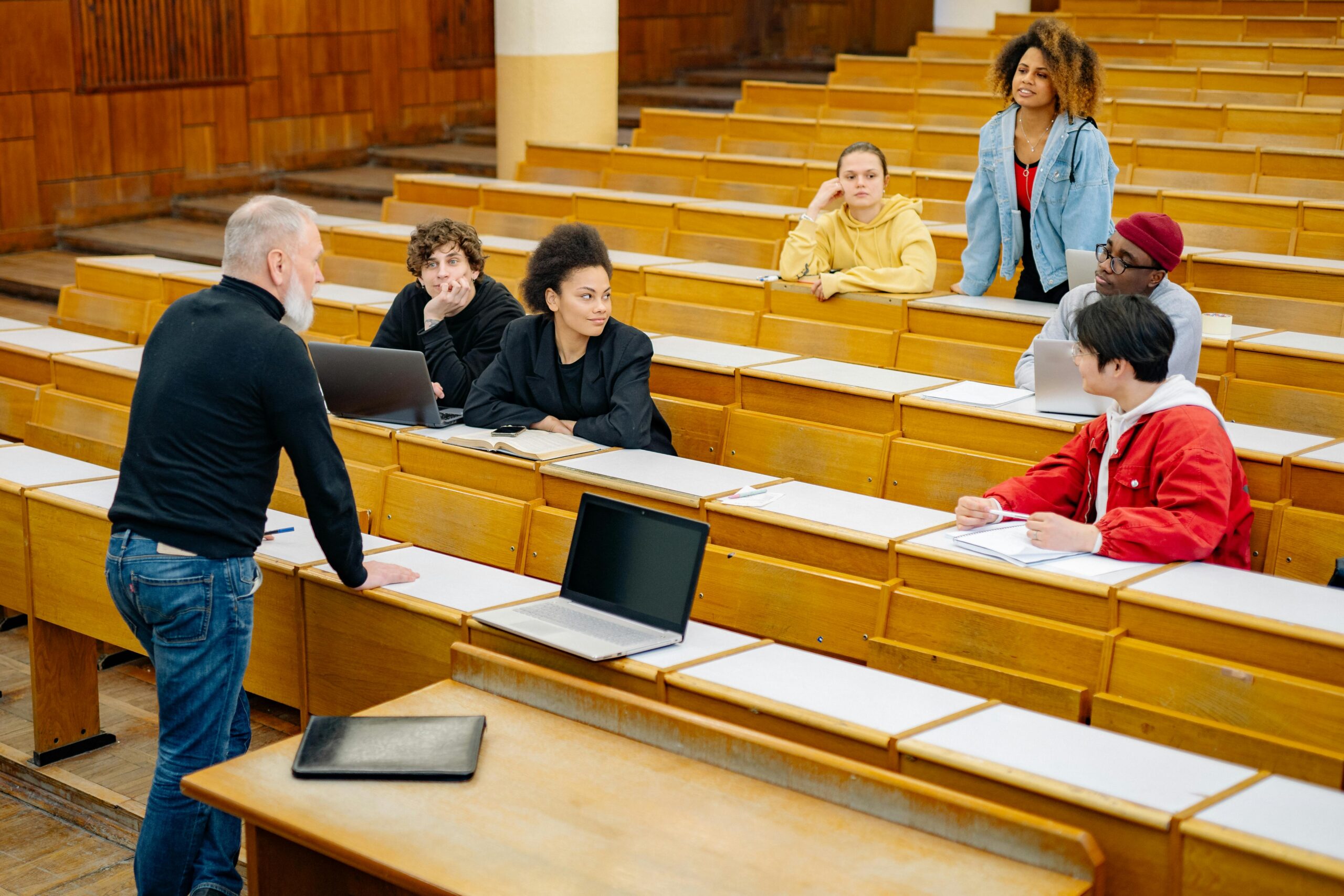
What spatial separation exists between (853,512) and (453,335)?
122 cm

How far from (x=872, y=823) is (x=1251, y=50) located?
5.43m

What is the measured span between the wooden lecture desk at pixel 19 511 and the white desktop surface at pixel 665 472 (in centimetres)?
92

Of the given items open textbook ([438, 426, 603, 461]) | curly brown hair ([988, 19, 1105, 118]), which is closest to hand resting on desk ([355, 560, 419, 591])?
open textbook ([438, 426, 603, 461])

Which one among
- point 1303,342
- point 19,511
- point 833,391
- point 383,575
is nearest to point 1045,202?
point 1303,342

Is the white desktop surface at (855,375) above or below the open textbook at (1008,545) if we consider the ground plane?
above

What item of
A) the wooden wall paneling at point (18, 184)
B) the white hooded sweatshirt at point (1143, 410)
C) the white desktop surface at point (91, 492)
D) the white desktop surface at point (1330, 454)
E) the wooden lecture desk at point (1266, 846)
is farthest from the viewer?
the wooden wall paneling at point (18, 184)

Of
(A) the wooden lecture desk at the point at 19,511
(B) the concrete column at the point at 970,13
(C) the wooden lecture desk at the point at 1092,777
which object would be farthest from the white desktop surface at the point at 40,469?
(B) the concrete column at the point at 970,13

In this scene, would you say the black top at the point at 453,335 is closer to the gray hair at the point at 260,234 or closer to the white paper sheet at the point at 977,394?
the white paper sheet at the point at 977,394

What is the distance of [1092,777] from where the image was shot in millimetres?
1402

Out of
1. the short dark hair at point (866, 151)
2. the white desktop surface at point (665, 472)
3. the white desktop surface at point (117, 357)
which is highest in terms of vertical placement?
the short dark hair at point (866, 151)

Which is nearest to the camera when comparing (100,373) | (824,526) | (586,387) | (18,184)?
(824,526)

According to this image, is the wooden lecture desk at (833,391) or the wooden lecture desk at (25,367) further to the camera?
the wooden lecture desk at (25,367)

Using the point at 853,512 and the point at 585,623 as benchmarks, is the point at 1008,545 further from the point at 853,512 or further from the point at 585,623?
the point at 585,623

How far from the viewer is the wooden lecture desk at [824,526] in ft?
6.95
